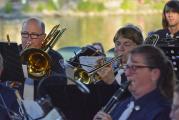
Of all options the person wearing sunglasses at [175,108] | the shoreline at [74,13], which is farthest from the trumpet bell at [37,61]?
the shoreline at [74,13]

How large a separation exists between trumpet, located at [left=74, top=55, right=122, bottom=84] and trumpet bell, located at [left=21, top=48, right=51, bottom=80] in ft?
1.00

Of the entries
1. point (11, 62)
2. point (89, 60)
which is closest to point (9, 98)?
point (11, 62)

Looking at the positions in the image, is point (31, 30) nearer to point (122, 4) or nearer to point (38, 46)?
point (38, 46)

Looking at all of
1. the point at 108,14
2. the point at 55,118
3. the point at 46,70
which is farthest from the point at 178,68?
the point at 108,14

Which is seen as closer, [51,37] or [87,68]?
[87,68]

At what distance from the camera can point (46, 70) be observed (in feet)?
16.3

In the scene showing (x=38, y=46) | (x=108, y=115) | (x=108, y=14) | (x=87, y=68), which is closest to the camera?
(x=108, y=115)

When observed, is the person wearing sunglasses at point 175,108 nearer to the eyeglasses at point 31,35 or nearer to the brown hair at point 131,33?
the brown hair at point 131,33

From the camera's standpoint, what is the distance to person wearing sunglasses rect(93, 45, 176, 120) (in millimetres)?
3223

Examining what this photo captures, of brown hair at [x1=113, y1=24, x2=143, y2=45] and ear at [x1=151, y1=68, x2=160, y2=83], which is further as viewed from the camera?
brown hair at [x1=113, y1=24, x2=143, y2=45]

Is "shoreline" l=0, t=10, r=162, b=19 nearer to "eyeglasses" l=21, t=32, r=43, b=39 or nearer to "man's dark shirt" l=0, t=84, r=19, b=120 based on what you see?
"eyeglasses" l=21, t=32, r=43, b=39

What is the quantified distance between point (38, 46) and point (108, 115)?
2.06 m

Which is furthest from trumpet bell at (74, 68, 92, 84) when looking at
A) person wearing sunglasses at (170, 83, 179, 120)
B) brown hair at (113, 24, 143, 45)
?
person wearing sunglasses at (170, 83, 179, 120)

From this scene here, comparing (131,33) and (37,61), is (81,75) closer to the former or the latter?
(37,61)
